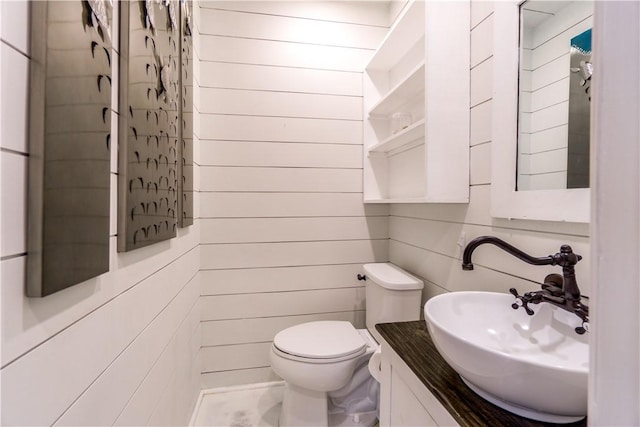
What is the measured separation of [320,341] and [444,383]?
95 cm

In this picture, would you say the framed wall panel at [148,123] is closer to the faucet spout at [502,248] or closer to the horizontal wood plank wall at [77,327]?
the horizontal wood plank wall at [77,327]

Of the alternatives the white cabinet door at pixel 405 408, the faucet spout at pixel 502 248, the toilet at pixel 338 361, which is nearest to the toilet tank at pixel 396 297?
the toilet at pixel 338 361

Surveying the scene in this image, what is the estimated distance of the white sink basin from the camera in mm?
520

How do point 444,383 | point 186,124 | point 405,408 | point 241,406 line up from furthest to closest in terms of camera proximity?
point 241,406 → point 186,124 → point 405,408 → point 444,383

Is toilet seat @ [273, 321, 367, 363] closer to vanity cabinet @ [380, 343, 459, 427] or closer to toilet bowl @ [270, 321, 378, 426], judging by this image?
toilet bowl @ [270, 321, 378, 426]

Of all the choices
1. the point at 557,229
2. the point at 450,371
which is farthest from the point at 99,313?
the point at 557,229

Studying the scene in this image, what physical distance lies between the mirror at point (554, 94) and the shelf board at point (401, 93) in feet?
1.33

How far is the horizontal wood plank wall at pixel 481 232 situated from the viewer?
0.93m

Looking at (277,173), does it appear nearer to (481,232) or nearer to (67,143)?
(481,232)

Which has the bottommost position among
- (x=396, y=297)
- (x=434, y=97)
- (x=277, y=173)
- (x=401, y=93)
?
(x=396, y=297)

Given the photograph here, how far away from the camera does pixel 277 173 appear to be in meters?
1.96

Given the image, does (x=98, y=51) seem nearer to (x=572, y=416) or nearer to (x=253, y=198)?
(x=572, y=416)

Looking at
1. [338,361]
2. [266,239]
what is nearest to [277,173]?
[266,239]

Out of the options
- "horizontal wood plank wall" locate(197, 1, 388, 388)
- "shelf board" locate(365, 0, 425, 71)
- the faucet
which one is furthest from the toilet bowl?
"shelf board" locate(365, 0, 425, 71)
